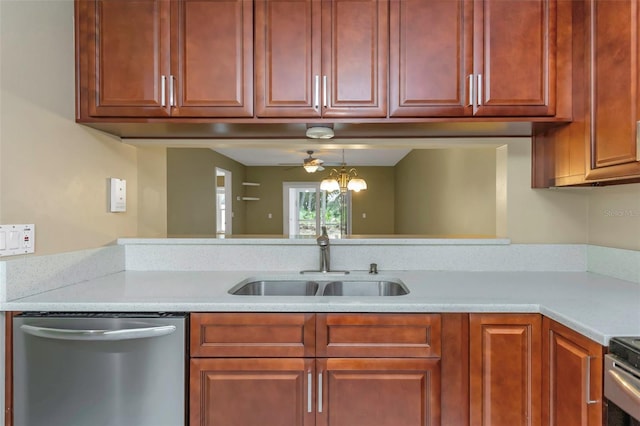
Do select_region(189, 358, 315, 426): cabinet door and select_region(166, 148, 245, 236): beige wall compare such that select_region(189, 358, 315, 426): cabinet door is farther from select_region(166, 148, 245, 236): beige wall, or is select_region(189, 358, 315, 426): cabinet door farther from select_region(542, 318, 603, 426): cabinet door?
select_region(166, 148, 245, 236): beige wall

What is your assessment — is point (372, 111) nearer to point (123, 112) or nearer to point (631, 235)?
point (123, 112)

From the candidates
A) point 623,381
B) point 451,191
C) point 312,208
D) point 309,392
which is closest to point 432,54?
point 623,381

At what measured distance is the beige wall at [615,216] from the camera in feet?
5.14

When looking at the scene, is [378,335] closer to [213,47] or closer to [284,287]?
[284,287]

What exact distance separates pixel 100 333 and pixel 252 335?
0.52 m

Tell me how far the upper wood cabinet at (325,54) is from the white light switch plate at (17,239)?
3.49 ft

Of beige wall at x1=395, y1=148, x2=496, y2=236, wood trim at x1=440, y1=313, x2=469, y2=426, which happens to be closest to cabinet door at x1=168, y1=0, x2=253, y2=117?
wood trim at x1=440, y1=313, x2=469, y2=426

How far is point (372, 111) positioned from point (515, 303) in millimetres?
942

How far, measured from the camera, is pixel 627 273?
5.26 feet

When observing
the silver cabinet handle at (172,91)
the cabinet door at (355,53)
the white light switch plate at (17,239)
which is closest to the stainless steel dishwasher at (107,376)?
the white light switch plate at (17,239)

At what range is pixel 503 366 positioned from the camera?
1.25m

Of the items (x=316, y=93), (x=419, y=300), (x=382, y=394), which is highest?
(x=316, y=93)

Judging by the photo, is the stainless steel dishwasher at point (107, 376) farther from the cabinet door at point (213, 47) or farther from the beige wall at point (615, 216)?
the beige wall at point (615, 216)

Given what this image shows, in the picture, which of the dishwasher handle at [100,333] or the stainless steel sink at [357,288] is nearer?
the dishwasher handle at [100,333]
